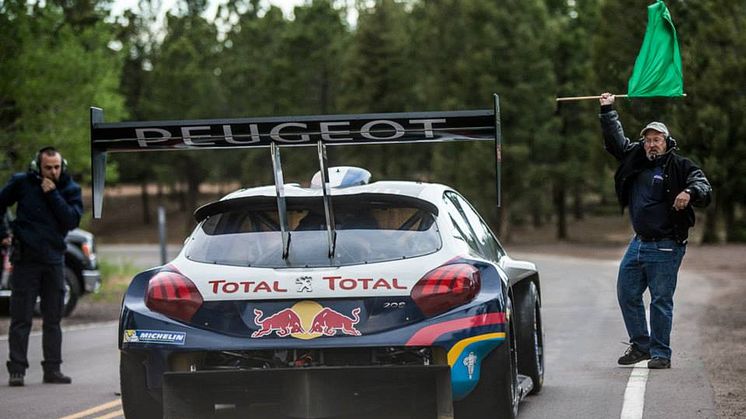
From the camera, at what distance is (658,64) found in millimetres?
10875

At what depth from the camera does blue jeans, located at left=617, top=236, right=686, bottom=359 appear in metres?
10.1

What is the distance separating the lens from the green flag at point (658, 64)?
35.4 feet

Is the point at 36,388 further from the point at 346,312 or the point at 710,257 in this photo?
the point at 710,257

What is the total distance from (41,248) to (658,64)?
517 centimetres

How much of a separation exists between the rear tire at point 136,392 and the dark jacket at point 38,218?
394 cm

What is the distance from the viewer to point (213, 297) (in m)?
6.79

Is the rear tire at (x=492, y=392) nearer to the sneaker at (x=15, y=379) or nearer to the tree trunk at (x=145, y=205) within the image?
the sneaker at (x=15, y=379)

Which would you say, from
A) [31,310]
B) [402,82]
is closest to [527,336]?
[31,310]

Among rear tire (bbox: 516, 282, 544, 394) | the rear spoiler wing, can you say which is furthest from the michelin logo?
rear tire (bbox: 516, 282, 544, 394)

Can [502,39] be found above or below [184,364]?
above

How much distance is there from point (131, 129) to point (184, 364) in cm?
137

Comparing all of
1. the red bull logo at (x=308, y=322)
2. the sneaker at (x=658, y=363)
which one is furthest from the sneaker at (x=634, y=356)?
the red bull logo at (x=308, y=322)

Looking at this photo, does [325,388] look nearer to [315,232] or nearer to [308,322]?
[308,322]

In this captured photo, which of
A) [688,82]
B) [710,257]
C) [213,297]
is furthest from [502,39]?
[213,297]
